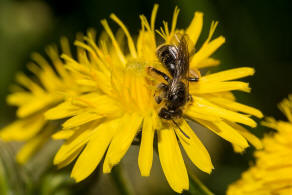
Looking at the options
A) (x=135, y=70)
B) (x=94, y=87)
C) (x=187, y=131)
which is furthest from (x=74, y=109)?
(x=187, y=131)

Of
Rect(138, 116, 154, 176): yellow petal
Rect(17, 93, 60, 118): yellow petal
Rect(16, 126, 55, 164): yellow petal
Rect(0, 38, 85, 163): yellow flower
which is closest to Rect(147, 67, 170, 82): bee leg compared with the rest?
Rect(138, 116, 154, 176): yellow petal

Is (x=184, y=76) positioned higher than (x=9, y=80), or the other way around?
(x=9, y=80)

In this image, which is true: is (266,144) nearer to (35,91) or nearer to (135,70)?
(135,70)

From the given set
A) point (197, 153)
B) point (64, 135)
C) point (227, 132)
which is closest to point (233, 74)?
point (227, 132)

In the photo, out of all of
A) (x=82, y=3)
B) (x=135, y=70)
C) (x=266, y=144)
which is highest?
(x=82, y=3)

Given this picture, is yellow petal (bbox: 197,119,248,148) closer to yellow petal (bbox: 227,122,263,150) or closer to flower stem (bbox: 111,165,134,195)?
yellow petal (bbox: 227,122,263,150)
